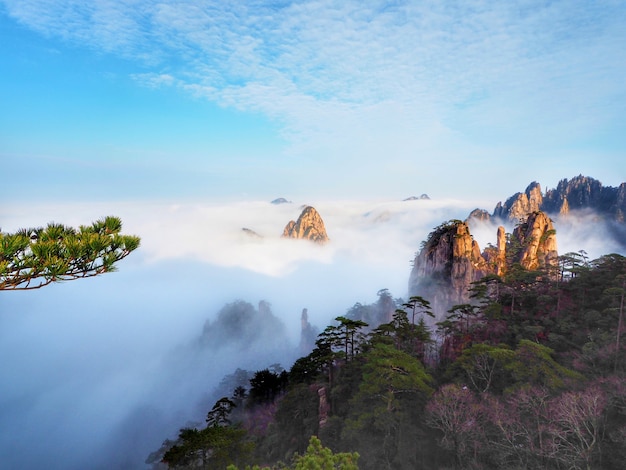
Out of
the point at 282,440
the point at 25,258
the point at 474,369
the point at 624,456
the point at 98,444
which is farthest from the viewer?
the point at 98,444

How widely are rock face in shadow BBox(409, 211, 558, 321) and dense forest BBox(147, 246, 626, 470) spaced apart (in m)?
25.6

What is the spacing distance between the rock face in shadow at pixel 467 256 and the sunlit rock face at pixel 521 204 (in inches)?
2709

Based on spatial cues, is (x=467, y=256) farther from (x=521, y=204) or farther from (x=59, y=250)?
(x=521, y=204)

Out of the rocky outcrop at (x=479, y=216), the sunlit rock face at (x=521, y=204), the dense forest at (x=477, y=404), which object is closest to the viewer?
the dense forest at (x=477, y=404)

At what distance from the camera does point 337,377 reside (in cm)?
3206

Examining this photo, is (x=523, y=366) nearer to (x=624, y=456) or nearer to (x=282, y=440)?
(x=624, y=456)

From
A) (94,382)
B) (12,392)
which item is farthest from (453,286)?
(12,392)

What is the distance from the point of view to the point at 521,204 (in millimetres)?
127875

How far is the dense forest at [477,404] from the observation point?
58.0 feet

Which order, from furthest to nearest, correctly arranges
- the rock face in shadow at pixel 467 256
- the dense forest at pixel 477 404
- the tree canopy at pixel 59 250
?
1. the rock face in shadow at pixel 467 256
2. the dense forest at pixel 477 404
3. the tree canopy at pixel 59 250

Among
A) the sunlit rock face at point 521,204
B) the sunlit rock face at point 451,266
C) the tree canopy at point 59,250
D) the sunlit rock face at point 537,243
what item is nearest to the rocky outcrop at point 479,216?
the sunlit rock face at point 521,204

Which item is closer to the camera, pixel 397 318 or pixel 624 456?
pixel 624 456

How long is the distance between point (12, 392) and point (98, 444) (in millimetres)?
92088

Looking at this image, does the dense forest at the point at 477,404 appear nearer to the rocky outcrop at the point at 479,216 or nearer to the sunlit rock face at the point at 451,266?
the sunlit rock face at the point at 451,266
